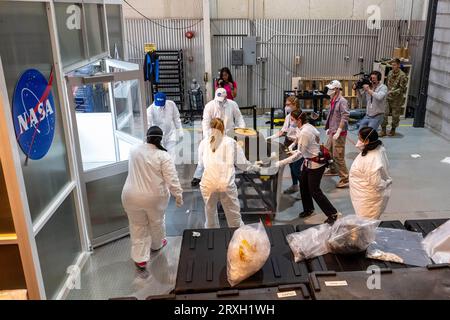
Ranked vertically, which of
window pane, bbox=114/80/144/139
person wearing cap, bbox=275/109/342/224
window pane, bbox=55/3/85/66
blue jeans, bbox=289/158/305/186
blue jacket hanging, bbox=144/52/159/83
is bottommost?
blue jeans, bbox=289/158/305/186

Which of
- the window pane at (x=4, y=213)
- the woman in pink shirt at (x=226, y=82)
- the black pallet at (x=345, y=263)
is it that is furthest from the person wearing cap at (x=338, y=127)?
the window pane at (x=4, y=213)

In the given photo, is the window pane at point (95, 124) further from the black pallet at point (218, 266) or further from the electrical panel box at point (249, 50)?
the electrical panel box at point (249, 50)

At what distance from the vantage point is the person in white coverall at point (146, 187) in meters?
3.68

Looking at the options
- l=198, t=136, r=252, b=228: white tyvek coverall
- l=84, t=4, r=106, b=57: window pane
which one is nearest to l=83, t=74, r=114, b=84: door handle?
l=84, t=4, r=106, b=57: window pane

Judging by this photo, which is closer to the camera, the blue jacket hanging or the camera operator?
the camera operator

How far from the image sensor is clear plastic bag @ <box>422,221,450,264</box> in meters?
2.43

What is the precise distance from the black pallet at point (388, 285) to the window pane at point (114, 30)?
464 centimetres

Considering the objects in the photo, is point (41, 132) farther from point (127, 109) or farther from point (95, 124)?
point (127, 109)

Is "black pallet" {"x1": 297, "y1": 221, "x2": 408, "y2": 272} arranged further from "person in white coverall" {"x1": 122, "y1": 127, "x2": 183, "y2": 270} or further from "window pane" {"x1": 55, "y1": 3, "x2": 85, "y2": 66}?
"window pane" {"x1": 55, "y1": 3, "x2": 85, "y2": 66}

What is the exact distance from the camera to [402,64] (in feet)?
30.6

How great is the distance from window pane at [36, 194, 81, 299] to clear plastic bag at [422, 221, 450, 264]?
2.94m

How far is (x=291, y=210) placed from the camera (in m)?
5.16
